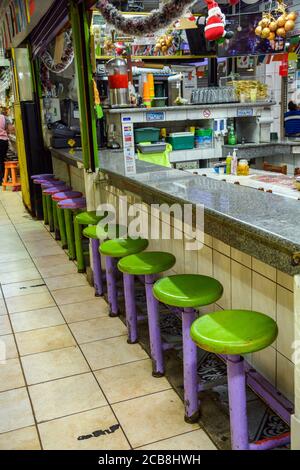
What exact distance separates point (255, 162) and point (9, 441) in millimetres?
5078

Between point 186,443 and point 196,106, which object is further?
point 196,106

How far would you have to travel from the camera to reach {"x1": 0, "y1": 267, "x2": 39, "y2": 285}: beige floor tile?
509cm

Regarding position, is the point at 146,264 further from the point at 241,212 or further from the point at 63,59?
the point at 63,59

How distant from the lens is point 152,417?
2.65 m

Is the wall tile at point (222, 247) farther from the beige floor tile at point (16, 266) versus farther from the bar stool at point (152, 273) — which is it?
the beige floor tile at point (16, 266)

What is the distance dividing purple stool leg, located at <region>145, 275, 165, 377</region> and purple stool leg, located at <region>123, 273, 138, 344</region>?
296 mm

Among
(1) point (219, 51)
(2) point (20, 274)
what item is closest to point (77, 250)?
(2) point (20, 274)

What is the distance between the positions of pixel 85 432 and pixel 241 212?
141 centimetres

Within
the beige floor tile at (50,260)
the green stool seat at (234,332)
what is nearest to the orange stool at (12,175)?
the beige floor tile at (50,260)

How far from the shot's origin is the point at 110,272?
3867mm

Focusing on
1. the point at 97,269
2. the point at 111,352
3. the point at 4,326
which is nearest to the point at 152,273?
the point at 111,352

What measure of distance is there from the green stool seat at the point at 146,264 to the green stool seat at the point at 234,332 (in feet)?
2.40

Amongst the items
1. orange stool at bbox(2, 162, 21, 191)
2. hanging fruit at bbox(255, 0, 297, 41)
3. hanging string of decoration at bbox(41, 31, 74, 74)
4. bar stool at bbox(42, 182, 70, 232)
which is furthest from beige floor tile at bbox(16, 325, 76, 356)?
orange stool at bbox(2, 162, 21, 191)

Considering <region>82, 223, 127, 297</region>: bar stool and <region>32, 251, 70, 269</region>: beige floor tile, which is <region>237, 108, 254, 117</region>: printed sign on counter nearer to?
<region>32, 251, 70, 269</region>: beige floor tile
